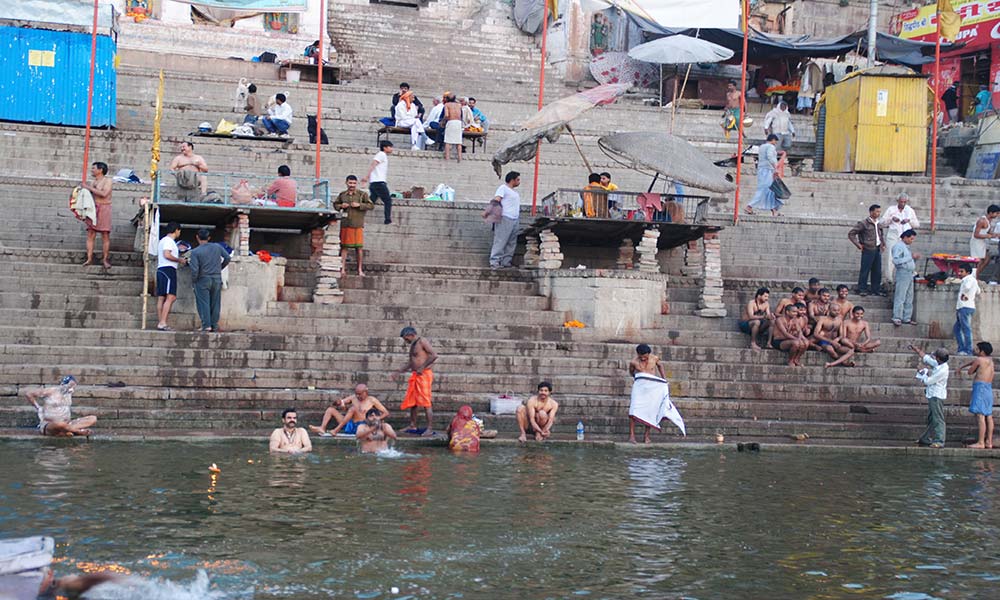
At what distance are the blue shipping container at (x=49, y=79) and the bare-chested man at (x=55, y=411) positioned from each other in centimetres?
808

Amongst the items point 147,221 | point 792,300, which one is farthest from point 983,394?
point 147,221

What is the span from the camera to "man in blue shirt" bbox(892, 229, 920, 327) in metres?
15.0

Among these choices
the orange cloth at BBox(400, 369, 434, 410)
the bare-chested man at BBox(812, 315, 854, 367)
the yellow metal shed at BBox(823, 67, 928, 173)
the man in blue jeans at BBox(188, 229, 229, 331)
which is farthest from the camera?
the yellow metal shed at BBox(823, 67, 928, 173)

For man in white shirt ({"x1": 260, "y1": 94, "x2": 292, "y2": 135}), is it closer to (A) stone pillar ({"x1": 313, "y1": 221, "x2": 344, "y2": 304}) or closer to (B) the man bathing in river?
(A) stone pillar ({"x1": 313, "y1": 221, "x2": 344, "y2": 304})

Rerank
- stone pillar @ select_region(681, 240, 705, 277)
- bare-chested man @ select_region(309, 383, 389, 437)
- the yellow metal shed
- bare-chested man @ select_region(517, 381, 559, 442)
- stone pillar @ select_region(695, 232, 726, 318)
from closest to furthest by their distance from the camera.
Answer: bare-chested man @ select_region(309, 383, 389, 437) → bare-chested man @ select_region(517, 381, 559, 442) → stone pillar @ select_region(695, 232, 726, 318) → stone pillar @ select_region(681, 240, 705, 277) → the yellow metal shed

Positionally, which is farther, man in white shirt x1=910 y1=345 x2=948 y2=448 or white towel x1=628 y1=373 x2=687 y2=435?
man in white shirt x1=910 y1=345 x2=948 y2=448

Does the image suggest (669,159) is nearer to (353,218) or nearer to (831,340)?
(831,340)

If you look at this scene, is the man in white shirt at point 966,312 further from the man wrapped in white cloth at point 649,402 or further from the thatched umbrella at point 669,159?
the man wrapped in white cloth at point 649,402

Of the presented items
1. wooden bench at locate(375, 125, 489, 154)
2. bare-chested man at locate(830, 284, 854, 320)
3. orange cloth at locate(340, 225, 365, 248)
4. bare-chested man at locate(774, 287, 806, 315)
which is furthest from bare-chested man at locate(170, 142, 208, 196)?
bare-chested man at locate(830, 284, 854, 320)

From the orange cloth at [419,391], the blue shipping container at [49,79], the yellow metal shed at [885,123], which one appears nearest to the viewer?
the orange cloth at [419,391]

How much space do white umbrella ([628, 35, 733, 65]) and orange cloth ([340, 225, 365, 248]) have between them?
919cm

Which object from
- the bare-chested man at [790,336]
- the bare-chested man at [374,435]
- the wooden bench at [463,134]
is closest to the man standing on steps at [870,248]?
the bare-chested man at [790,336]

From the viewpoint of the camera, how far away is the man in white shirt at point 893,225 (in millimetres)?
15828

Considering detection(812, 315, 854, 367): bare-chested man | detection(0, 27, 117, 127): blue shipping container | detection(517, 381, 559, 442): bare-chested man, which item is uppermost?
detection(0, 27, 117, 127): blue shipping container
